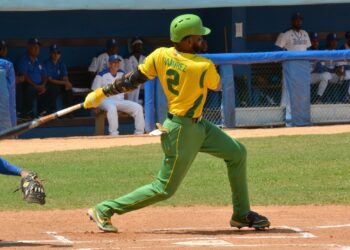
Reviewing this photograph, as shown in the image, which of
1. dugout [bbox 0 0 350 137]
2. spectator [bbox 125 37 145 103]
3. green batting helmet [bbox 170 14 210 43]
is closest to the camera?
green batting helmet [bbox 170 14 210 43]

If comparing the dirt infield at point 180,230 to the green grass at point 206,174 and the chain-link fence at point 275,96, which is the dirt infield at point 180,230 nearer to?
the green grass at point 206,174

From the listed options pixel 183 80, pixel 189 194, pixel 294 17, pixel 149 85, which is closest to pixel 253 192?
pixel 189 194

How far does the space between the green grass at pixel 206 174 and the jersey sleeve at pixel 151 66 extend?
243 centimetres

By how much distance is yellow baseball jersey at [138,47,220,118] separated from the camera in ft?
26.1

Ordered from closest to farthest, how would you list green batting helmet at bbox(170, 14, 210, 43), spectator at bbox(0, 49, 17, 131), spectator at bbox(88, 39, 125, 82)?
green batting helmet at bbox(170, 14, 210, 43)
spectator at bbox(0, 49, 17, 131)
spectator at bbox(88, 39, 125, 82)

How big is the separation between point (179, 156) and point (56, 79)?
1004 centimetres

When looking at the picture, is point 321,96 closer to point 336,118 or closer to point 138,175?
point 336,118

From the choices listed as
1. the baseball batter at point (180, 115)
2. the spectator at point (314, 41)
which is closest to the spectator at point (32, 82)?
the spectator at point (314, 41)

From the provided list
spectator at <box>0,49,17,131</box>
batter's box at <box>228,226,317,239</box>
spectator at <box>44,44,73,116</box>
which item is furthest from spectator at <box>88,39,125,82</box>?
batter's box at <box>228,226,317,239</box>

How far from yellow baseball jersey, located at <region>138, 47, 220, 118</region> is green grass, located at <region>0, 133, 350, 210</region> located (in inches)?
96.8

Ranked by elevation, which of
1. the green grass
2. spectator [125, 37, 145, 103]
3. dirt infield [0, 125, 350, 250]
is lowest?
the green grass

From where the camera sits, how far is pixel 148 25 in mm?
19844

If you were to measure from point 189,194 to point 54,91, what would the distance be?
7.12m

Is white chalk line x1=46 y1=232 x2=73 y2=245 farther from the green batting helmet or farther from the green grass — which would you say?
the green grass
